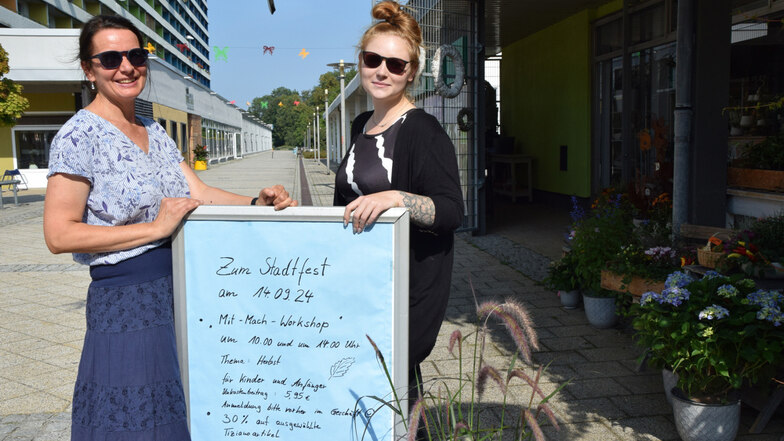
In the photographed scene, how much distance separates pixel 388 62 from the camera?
200cm

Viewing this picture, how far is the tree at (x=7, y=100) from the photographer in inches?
561

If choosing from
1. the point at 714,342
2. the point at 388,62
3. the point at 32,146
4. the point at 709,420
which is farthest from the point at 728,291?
the point at 32,146

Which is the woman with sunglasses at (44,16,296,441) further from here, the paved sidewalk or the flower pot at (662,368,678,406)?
the flower pot at (662,368,678,406)

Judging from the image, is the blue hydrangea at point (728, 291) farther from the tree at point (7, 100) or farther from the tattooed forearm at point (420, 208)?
the tree at point (7, 100)

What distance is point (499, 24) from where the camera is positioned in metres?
12.2

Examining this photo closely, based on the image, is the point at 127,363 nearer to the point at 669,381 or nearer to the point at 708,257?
the point at 669,381

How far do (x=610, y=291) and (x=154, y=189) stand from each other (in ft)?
12.8

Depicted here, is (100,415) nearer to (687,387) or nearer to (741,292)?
(687,387)

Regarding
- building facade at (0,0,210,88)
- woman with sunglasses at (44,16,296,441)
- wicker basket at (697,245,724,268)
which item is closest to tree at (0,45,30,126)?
building facade at (0,0,210,88)

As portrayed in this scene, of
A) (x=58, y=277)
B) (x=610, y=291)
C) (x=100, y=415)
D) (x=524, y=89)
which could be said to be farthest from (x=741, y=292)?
(x=524, y=89)

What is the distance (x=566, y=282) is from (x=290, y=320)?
167 inches

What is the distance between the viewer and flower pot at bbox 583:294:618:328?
504cm

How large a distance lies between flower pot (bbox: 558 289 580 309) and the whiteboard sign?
4.19 m

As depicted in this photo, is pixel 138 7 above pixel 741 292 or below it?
above
